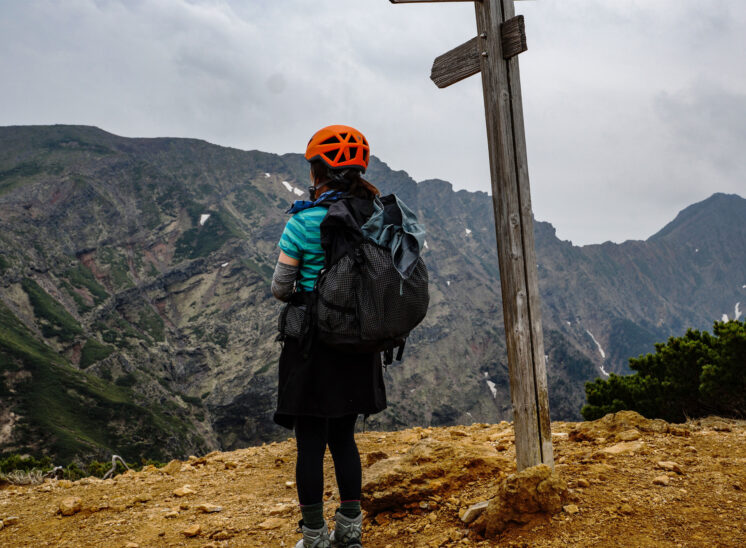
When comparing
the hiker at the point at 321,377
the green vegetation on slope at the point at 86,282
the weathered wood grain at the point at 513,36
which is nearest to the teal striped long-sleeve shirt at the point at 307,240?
the hiker at the point at 321,377

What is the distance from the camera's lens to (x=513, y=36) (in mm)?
3729

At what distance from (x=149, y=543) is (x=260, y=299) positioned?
16365 cm

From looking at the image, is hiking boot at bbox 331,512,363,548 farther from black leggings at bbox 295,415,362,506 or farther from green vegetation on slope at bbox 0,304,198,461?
green vegetation on slope at bbox 0,304,198,461

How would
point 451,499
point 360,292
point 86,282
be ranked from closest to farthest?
point 360,292
point 451,499
point 86,282

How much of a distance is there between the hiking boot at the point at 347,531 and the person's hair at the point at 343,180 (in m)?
2.28

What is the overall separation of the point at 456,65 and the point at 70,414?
9406cm

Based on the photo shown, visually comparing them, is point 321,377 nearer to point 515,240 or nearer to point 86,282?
point 515,240

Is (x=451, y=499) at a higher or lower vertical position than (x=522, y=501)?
lower

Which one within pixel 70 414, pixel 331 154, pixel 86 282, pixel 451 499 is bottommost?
pixel 70 414

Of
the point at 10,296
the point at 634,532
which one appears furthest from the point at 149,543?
the point at 10,296

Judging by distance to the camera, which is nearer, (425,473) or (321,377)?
(321,377)

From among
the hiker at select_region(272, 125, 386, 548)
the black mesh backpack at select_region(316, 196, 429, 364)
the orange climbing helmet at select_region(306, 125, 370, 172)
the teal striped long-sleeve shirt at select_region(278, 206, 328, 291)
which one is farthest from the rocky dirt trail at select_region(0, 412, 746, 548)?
the orange climbing helmet at select_region(306, 125, 370, 172)

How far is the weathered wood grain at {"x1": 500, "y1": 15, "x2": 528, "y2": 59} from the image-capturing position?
3676 mm

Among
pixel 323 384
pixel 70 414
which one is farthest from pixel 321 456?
pixel 70 414
